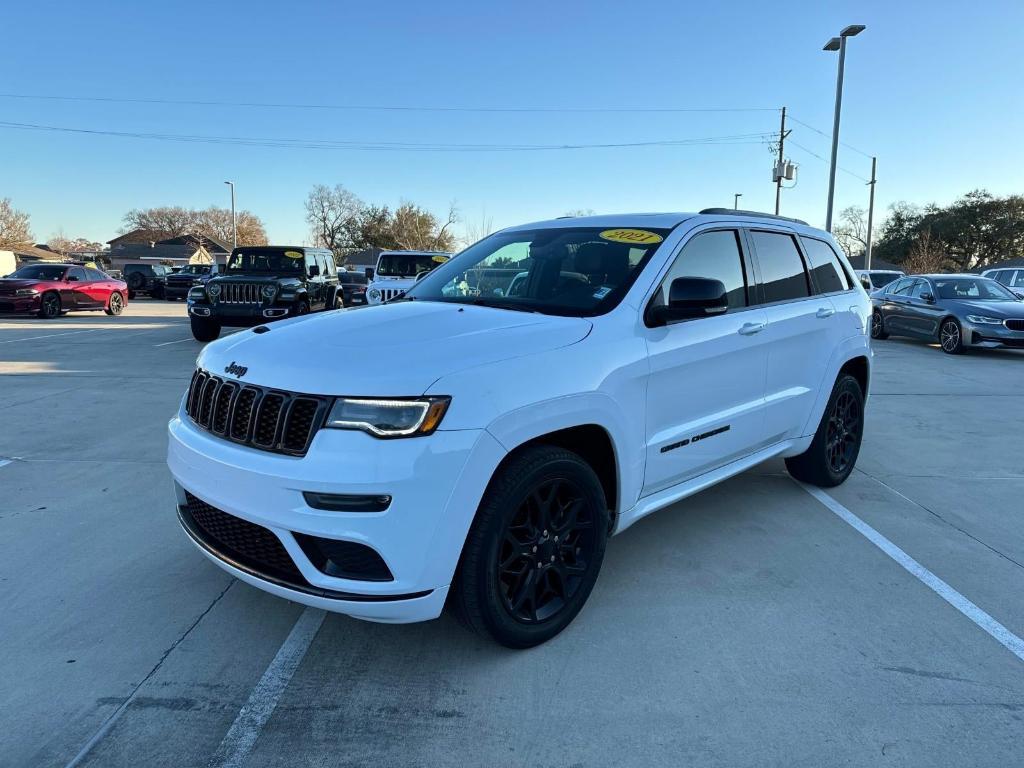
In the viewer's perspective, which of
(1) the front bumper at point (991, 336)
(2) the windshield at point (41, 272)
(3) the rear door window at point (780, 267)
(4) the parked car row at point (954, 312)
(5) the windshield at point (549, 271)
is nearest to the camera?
(5) the windshield at point (549, 271)

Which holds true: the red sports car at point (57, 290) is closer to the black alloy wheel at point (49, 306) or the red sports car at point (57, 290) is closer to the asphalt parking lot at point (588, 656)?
the black alloy wheel at point (49, 306)

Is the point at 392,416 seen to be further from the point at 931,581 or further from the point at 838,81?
the point at 838,81

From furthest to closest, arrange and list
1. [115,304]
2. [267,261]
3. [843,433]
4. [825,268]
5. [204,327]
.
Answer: [115,304]
[267,261]
[204,327]
[843,433]
[825,268]

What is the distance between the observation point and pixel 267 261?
1409 cm

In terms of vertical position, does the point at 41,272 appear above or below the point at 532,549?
above

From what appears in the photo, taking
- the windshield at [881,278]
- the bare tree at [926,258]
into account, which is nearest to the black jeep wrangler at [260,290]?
the windshield at [881,278]

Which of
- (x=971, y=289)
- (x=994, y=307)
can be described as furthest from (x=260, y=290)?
(x=971, y=289)

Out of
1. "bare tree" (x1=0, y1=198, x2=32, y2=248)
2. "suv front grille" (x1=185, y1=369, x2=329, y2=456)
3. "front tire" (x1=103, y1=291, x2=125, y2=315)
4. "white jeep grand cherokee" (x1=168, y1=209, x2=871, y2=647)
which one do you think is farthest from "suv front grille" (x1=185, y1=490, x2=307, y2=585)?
"bare tree" (x1=0, y1=198, x2=32, y2=248)

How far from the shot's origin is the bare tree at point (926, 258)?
43844mm

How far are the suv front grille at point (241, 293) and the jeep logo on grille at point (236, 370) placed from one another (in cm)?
1071

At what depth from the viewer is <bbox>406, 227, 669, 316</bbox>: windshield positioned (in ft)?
11.1

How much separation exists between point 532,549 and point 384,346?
101 centimetres

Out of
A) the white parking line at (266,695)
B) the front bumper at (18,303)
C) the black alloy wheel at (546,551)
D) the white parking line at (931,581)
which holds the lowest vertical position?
the white parking line at (266,695)

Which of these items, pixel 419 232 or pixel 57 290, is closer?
pixel 57 290
